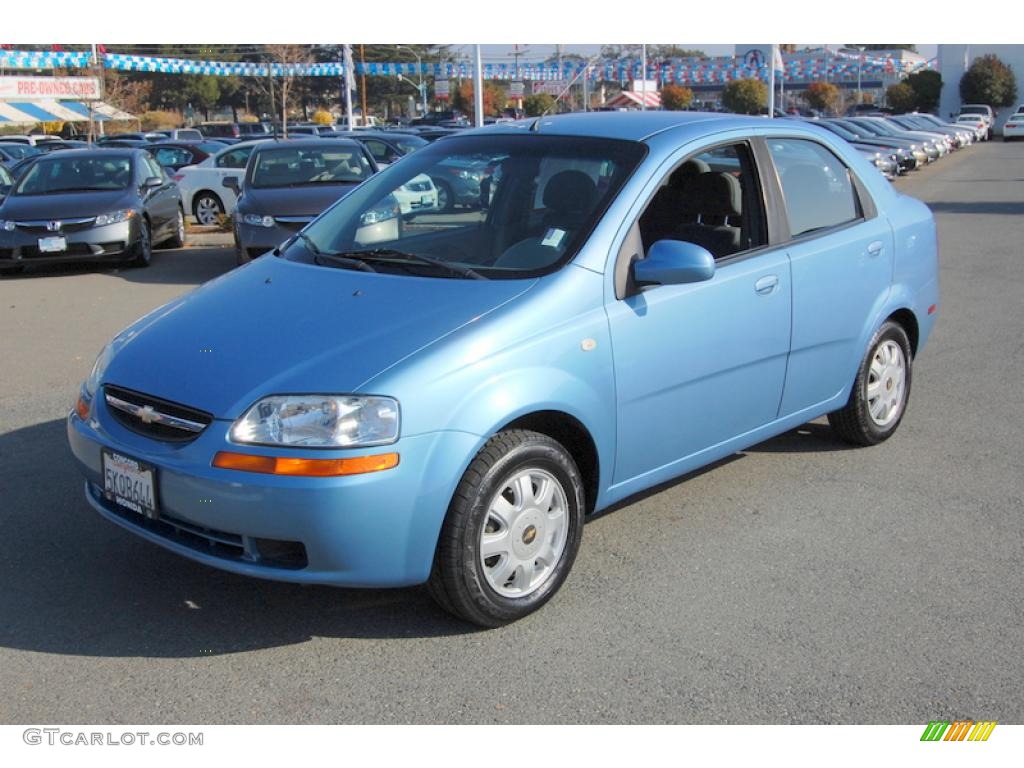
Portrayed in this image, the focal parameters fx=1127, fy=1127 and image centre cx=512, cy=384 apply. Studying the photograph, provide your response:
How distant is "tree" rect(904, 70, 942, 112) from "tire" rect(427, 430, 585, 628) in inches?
2876

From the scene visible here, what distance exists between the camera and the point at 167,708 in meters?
3.47

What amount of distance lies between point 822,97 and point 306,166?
68101 mm

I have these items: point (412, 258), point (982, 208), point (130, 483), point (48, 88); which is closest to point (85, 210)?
point (412, 258)

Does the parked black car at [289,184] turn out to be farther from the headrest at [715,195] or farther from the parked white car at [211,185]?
the headrest at [715,195]

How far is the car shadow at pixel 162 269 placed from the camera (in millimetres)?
12656

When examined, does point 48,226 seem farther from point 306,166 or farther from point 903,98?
point 903,98

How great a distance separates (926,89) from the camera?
7044cm

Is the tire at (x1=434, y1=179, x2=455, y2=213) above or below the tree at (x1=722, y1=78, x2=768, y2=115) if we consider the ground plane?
below

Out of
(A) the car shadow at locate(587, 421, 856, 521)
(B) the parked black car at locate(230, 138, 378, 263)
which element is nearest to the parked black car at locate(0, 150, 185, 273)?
(B) the parked black car at locate(230, 138, 378, 263)

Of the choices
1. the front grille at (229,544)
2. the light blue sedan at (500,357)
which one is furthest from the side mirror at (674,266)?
the front grille at (229,544)

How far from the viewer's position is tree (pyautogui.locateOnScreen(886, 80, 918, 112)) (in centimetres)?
7100

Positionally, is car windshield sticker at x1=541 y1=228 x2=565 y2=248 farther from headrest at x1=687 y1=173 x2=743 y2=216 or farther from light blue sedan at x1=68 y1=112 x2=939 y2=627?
headrest at x1=687 y1=173 x2=743 y2=216

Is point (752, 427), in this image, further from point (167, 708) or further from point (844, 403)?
point (167, 708)

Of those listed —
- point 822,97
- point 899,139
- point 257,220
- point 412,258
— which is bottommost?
point 257,220
